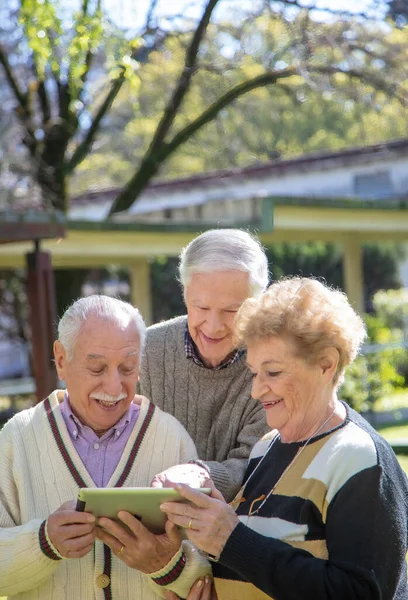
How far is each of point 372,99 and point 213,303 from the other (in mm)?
13858

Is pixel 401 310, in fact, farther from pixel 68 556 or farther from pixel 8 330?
pixel 68 556

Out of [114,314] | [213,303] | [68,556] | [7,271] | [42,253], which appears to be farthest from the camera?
[7,271]

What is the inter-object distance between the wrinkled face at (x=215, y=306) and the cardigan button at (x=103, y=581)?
94cm

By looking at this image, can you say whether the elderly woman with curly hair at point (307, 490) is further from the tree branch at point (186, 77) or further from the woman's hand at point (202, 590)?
the tree branch at point (186, 77)

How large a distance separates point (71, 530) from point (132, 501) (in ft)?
0.88

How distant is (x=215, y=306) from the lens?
3.61 m

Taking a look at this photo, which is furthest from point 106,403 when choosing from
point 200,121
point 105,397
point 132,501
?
point 200,121

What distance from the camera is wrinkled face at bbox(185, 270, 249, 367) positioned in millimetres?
3592

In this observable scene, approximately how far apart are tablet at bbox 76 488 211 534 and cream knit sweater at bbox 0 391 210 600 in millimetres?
282

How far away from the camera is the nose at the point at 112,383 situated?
326 cm

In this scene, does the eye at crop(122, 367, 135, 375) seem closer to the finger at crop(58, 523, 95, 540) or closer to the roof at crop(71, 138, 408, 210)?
the finger at crop(58, 523, 95, 540)

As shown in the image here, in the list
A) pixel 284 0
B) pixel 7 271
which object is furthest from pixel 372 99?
pixel 7 271

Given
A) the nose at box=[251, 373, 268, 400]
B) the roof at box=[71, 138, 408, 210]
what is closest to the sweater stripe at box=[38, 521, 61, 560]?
the nose at box=[251, 373, 268, 400]

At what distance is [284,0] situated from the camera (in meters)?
15.8
